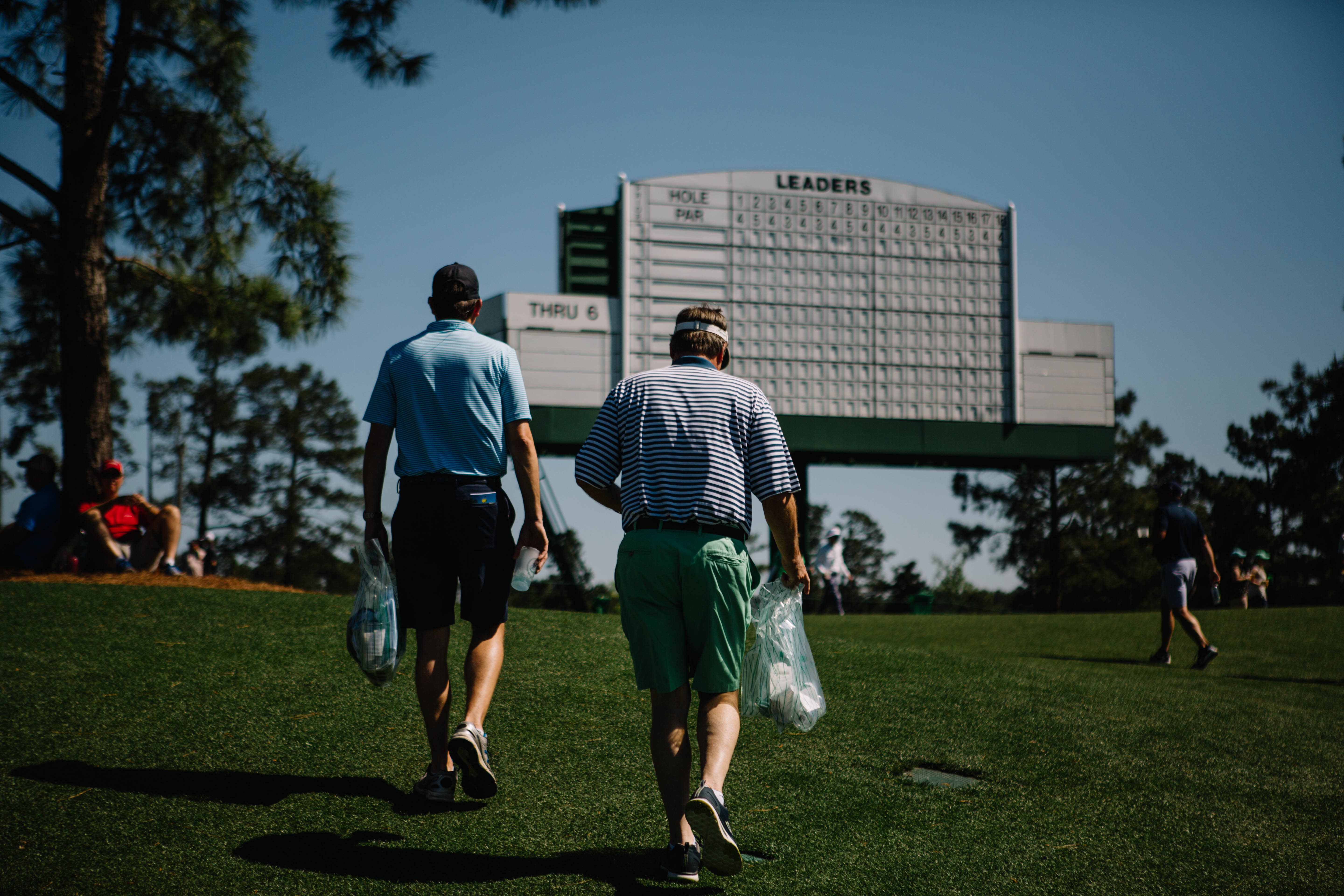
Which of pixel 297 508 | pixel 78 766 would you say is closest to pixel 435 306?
pixel 78 766

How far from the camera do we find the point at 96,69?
1084cm

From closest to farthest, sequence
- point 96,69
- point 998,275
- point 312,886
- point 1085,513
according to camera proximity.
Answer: point 312,886, point 96,69, point 998,275, point 1085,513

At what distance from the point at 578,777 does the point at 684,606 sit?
1318mm

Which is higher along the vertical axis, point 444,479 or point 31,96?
point 31,96

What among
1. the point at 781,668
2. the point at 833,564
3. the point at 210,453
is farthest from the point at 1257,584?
the point at 210,453

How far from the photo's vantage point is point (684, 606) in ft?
10.6

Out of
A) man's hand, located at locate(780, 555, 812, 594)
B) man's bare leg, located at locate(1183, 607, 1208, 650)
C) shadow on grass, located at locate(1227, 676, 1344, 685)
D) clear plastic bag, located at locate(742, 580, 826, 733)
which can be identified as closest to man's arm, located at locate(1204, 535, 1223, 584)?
man's bare leg, located at locate(1183, 607, 1208, 650)

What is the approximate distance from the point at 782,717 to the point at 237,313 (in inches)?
388

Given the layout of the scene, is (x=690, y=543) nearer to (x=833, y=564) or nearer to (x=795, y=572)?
(x=795, y=572)

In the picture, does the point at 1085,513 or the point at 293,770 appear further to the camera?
the point at 1085,513

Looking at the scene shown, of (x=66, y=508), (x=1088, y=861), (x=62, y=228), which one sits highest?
(x=62, y=228)

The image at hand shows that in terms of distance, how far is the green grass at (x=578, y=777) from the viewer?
3336mm

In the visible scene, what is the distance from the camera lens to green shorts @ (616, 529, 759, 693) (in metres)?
3.19

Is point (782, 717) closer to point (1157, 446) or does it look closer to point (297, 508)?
point (297, 508)
